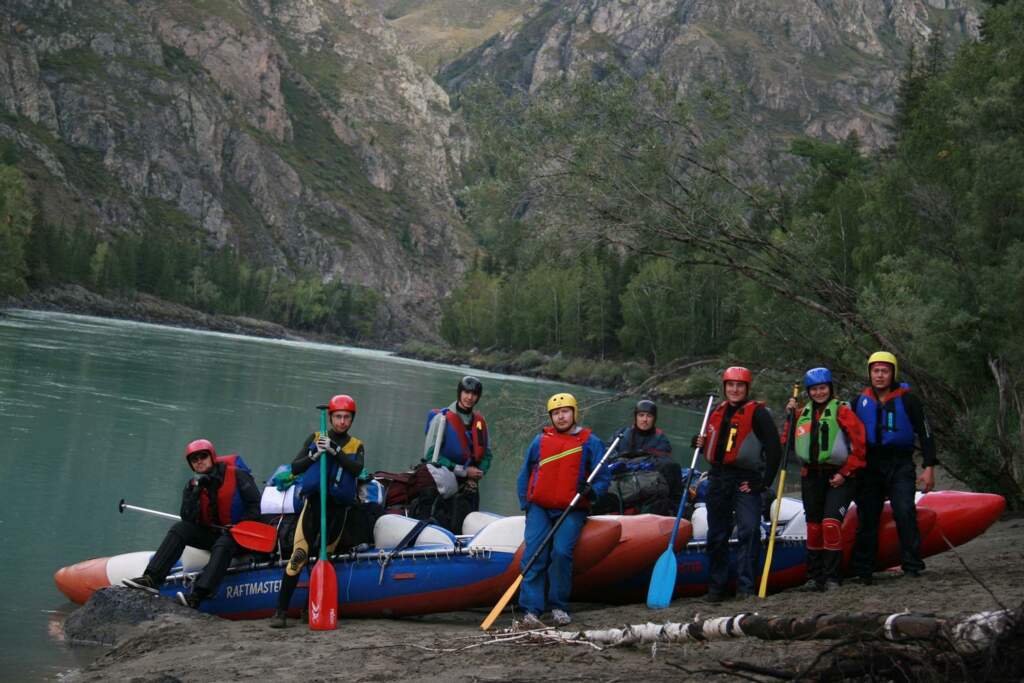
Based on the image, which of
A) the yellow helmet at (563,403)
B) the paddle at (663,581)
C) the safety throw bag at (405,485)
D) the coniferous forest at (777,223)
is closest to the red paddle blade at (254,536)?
the safety throw bag at (405,485)

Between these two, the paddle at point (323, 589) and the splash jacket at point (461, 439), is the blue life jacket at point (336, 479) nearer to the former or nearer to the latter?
the paddle at point (323, 589)

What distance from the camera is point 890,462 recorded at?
9.07 meters

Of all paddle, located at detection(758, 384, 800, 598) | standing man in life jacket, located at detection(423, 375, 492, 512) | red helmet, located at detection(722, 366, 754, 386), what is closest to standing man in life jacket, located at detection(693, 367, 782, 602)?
red helmet, located at detection(722, 366, 754, 386)

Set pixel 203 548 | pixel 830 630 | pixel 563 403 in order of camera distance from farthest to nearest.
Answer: pixel 203 548 → pixel 563 403 → pixel 830 630

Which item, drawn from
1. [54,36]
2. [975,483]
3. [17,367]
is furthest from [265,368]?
[54,36]

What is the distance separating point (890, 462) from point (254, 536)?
219 inches

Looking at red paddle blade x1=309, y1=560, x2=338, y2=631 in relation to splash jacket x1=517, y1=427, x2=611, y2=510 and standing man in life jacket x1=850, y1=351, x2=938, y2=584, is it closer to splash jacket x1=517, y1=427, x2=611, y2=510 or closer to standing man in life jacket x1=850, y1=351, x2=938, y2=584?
splash jacket x1=517, y1=427, x2=611, y2=510

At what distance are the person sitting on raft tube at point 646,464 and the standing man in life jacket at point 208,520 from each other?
3.46 metres

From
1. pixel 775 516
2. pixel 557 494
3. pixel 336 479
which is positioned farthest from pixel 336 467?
pixel 775 516

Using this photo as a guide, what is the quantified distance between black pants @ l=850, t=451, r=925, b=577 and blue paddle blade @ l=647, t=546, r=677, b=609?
1.63m

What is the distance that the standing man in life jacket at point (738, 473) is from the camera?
8.79 m

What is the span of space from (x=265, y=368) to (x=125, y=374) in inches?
609

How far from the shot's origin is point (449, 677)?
649 cm

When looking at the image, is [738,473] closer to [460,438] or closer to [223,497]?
[460,438]
